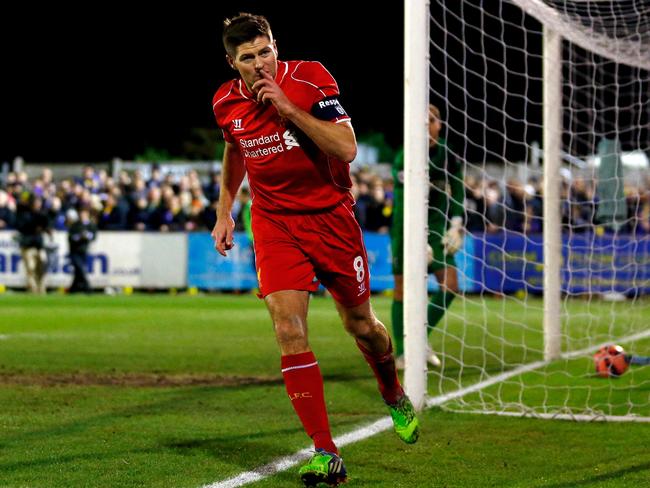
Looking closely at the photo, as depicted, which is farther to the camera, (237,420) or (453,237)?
(453,237)

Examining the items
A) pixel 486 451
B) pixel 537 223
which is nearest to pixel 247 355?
pixel 486 451

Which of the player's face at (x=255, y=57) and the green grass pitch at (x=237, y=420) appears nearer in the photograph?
the player's face at (x=255, y=57)

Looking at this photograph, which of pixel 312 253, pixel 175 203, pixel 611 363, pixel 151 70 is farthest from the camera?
pixel 151 70

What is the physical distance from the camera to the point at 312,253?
5438 mm

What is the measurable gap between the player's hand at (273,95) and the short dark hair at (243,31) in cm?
22

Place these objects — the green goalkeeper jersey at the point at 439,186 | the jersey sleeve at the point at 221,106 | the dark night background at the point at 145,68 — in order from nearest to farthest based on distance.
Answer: the jersey sleeve at the point at 221,106, the green goalkeeper jersey at the point at 439,186, the dark night background at the point at 145,68

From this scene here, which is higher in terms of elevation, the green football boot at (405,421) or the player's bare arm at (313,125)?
the player's bare arm at (313,125)

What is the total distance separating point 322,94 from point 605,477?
2.16 meters

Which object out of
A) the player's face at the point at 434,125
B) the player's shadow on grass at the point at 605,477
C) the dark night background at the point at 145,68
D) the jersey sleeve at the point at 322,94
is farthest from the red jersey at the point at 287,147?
the dark night background at the point at 145,68

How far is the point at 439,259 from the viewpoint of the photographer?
32.8ft

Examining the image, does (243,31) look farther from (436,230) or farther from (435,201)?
(436,230)

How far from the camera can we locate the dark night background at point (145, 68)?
37.1 metres

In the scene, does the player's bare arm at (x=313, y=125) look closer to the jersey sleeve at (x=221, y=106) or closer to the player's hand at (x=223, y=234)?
the jersey sleeve at (x=221, y=106)

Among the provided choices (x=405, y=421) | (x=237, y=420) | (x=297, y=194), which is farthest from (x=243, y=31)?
(x=237, y=420)
